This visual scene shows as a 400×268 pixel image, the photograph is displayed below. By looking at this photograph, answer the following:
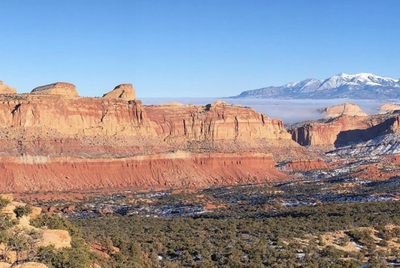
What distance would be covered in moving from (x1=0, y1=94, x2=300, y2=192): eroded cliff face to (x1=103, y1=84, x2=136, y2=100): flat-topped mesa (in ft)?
25.9

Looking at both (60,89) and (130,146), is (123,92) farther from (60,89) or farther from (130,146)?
(130,146)

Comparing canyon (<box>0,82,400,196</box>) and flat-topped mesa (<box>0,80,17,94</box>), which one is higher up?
flat-topped mesa (<box>0,80,17,94</box>)

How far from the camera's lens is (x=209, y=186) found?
11088 centimetres

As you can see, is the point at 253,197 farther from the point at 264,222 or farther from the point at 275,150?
the point at 275,150

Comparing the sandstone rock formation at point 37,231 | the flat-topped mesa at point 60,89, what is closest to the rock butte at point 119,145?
the flat-topped mesa at point 60,89

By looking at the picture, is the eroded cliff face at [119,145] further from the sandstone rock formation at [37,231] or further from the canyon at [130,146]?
the sandstone rock formation at [37,231]

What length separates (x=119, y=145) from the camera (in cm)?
12181

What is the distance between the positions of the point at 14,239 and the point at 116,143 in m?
93.9

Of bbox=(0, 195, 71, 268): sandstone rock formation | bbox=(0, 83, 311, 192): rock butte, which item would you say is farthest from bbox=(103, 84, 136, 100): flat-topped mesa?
bbox=(0, 195, 71, 268): sandstone rock formation

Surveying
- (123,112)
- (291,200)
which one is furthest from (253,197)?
(123,112)

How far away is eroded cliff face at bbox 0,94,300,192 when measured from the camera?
101125mm

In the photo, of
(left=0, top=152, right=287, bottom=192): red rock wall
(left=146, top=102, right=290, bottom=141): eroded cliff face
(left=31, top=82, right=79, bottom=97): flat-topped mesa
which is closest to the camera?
(left=0, top=152, right=287, bottom=192): red rock wall

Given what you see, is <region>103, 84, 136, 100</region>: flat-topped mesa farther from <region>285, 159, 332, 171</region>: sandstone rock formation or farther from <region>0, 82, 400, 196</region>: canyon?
<region>285, 159, 332, 171</region>: sandstone rock formation

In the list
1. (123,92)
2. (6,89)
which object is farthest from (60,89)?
(123,92)
